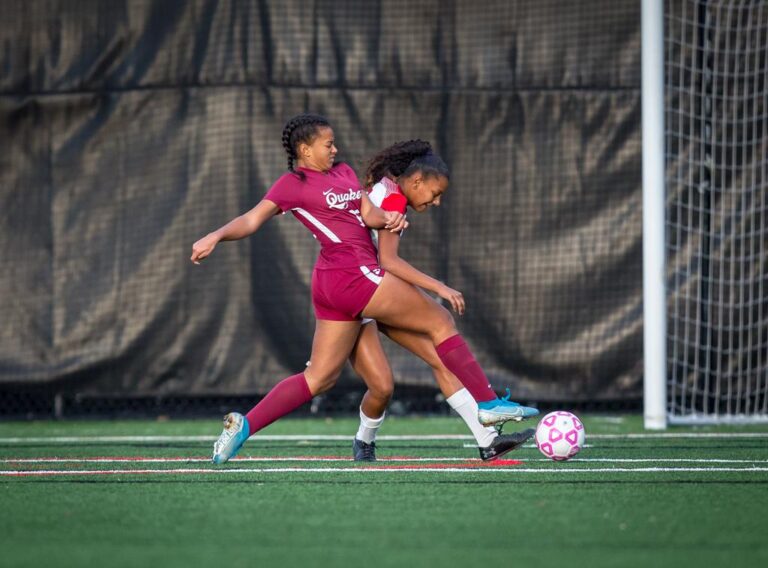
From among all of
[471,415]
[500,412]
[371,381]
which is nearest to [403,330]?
[371,381]

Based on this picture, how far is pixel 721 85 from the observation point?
30.8 feet

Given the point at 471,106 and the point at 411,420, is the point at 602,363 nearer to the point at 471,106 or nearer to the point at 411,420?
the point at 411,420

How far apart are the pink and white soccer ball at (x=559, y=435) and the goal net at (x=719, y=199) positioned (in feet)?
11.7

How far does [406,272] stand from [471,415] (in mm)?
742

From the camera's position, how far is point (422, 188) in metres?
5.96

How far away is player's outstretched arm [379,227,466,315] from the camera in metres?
5.66

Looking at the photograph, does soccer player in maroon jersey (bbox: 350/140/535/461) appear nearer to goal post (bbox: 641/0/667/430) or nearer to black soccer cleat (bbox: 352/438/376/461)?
black soccer cleat (bbox: 352/438/376/461)

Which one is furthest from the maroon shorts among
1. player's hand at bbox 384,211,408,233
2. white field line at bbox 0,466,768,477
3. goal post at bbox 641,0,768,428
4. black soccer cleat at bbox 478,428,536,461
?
goal post at bbox 641,0,768,428

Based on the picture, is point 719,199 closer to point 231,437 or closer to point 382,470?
point 382,470

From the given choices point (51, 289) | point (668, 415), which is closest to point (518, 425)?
point (668, 415)

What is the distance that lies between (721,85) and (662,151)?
4.76ft

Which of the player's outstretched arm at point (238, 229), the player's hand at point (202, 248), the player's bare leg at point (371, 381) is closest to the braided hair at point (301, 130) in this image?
the player's outstretched arm at point (238, 229)

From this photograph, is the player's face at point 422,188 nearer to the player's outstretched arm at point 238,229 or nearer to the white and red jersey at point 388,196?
the white and red jersey at point 388,196

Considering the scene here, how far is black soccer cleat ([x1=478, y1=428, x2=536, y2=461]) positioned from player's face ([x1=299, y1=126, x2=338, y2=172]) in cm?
154
